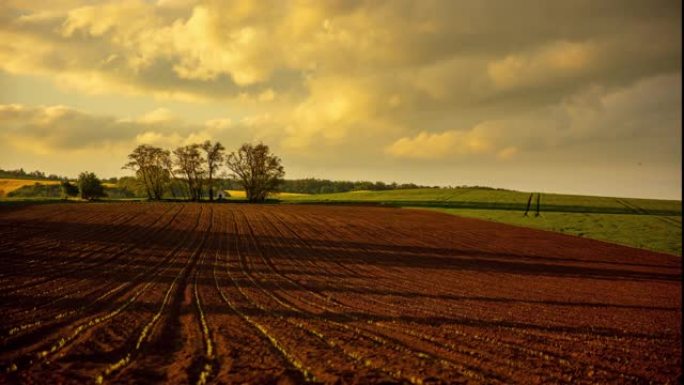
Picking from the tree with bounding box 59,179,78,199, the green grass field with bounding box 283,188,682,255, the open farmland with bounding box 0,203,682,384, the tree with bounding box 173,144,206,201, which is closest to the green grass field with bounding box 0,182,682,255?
the green grass field with bounding box 283,188,682,255

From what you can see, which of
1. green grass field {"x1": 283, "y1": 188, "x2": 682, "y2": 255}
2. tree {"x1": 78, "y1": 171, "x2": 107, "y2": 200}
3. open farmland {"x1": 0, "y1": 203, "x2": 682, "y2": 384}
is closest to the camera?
open farmland {"x1": 0, "y1": 203, "x2": 682, "y2": 384}

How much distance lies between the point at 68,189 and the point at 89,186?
20.0 feet

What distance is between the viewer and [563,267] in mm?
Result: 29375

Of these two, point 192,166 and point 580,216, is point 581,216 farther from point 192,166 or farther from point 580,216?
point 192,166

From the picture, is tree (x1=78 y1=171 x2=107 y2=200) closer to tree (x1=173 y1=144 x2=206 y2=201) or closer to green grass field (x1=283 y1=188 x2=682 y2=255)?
tree (x1=173 y1=144 x2=206 y2=201)

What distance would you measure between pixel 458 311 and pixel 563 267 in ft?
56.6

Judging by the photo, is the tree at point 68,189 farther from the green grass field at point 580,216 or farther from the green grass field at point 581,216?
the green grass field at point 581,216

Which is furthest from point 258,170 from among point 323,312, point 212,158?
point 323,312

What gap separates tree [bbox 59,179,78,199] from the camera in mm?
90500

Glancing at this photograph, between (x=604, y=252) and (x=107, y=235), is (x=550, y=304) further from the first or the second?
(x=107, y=235)

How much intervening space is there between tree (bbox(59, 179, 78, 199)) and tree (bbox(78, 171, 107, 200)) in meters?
3.20

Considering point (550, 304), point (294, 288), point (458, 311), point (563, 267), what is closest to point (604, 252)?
point (563, 267)

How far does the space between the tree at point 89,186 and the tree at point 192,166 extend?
17547mm

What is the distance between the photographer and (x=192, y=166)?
300 feet
